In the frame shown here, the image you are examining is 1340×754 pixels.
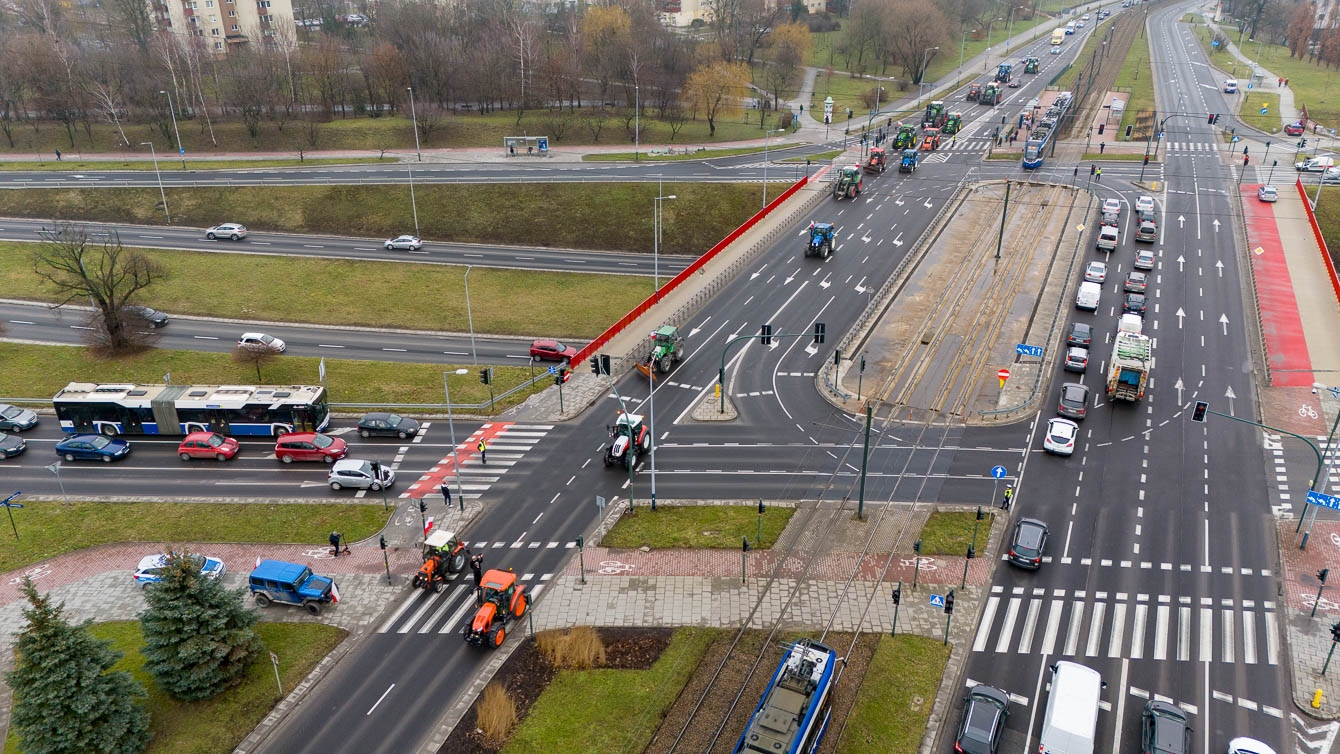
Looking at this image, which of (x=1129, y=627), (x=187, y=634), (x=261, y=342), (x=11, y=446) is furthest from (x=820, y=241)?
(x=11, y=446)

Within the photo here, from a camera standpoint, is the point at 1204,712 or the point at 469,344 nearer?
the point at 1204,712

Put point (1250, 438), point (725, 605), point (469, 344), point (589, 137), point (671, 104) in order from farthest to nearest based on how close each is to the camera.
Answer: point (671, 104) < point (589, 137) < point (469, 344) < point (1250, 438) < point (725, 605)

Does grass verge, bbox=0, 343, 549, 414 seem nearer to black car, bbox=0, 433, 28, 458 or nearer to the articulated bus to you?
the articulated bus

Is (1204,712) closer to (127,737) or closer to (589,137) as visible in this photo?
(127,737)

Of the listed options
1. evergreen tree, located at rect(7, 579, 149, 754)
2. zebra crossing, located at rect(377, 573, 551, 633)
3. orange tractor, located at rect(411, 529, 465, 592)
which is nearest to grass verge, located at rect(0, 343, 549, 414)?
orange tractor, located at rect(411, 529, 465, 592)

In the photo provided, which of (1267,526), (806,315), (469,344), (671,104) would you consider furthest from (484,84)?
(1267,526)

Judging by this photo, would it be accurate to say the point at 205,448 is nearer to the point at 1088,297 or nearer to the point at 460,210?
the point at 460,210
